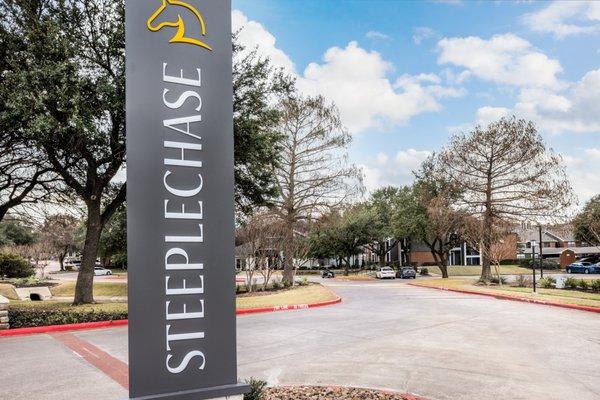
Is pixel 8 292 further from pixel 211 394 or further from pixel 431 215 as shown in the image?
pixel 431 215

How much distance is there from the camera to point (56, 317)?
539 inches

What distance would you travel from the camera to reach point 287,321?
1473 centimetres

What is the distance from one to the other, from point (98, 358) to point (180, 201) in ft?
20.8

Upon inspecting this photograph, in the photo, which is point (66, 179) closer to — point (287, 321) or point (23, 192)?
point (23, 192)

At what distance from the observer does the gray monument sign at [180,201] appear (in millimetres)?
4152

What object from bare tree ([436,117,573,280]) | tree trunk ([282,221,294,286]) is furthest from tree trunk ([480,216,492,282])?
tree trunk ([282,221,294,286])

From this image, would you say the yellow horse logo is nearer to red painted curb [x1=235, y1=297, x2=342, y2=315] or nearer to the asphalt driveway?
the asphalt driveway

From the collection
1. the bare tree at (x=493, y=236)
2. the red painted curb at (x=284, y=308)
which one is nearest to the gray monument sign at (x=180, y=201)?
the red painted curb at (x=284, y=308)

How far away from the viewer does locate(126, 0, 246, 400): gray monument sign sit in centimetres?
415

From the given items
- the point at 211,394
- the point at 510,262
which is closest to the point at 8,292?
the point at 211,394

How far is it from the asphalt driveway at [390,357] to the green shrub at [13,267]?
125 feet

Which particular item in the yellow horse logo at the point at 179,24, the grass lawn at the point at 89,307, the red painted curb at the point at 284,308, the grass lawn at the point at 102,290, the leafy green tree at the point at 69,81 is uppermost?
the leafy green tree at the point at 69,81

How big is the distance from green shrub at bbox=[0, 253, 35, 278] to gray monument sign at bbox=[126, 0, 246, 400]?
156 ft

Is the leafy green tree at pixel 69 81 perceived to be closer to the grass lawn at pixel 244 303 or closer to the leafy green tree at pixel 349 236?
the grass lawn at pixel 244 303
